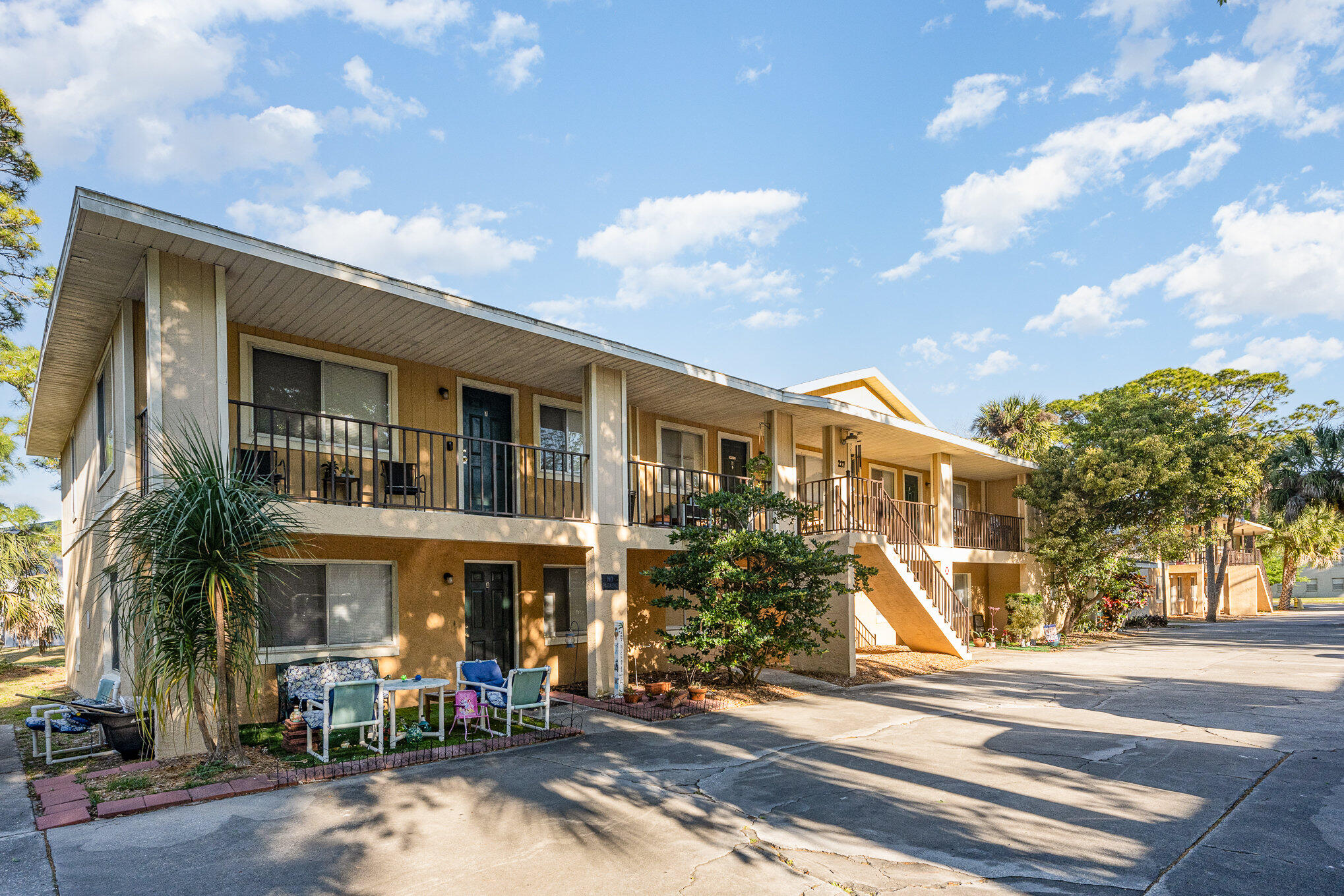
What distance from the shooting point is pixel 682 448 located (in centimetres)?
1612

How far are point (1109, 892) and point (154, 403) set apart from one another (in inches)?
355

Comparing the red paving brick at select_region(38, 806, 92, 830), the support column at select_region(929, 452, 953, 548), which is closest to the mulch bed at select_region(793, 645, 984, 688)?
the support column at select_region(929, 452, 953, 548)

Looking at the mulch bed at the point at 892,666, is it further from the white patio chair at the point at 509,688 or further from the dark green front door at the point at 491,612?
the white patio chair at the point at 509,688

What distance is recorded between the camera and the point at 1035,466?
2238 centimetres

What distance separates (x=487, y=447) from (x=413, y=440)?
52.6 inches

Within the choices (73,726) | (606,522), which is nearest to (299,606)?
(73,726)

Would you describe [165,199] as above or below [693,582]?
above

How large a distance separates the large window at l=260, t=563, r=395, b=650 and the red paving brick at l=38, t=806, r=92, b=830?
11.9ft

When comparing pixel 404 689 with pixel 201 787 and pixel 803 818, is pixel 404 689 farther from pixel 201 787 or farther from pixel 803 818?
pixel 803 818

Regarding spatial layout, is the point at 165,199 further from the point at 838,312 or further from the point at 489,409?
the point at 838,312

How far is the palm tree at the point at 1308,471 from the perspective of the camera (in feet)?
103

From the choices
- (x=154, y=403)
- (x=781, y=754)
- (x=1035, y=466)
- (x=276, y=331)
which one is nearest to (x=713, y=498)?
(x=781, y=754)

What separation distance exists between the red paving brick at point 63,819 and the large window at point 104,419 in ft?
16.0

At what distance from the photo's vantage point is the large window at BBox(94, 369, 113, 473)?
1046 cm
